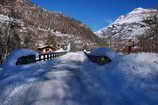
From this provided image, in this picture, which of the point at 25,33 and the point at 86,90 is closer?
the point at 86,90

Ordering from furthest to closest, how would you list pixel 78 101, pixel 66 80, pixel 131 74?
1. pixel 131 74
2. pixel 66 80
3. pixel 78 101

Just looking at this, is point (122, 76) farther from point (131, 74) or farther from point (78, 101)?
point (78, 101)

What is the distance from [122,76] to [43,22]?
140890mm

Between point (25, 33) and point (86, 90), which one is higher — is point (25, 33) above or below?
above

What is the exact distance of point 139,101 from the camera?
18.1ft

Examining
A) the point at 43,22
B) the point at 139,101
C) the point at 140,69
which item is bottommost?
the point at 139,101

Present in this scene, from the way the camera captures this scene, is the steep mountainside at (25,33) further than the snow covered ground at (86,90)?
Yes

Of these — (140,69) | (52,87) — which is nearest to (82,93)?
(52,87)

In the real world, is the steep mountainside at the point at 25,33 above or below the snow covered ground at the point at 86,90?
above

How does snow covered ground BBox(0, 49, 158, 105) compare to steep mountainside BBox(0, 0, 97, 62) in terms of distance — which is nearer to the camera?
snow covered ground BBox(0, 49, 158, 105)

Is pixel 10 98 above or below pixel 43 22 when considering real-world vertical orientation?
below

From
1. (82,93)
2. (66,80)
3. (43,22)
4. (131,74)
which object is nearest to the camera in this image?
(82,93)

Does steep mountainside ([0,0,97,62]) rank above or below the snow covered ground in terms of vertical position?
above

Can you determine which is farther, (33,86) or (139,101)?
(33,86)
